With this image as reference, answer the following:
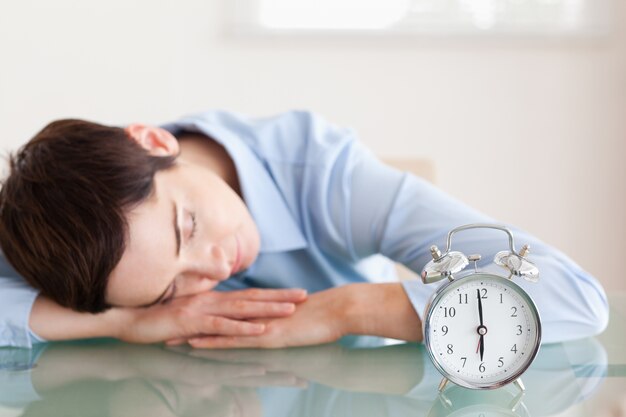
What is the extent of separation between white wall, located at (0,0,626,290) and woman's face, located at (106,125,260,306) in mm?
1781

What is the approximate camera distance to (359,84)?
10.6 ft

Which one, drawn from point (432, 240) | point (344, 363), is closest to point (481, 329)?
point (344, 363)

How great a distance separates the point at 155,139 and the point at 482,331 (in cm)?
71

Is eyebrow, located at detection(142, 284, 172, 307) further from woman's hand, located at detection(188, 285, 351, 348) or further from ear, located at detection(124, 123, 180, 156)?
ear, located at detection(124, 123, 180, 156)

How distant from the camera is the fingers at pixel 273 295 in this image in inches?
54.6

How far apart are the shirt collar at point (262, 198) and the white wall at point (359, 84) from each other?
1546 mm

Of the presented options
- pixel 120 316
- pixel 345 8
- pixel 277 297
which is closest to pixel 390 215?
pixel 277 297

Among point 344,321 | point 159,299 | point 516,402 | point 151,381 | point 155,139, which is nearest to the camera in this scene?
point 516,402

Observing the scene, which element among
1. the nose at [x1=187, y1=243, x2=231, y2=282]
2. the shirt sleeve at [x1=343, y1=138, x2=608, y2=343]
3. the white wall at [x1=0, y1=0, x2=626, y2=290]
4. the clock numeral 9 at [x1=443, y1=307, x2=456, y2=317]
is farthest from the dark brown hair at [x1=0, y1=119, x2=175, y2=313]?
the white wall at [x1=0, y1=0, x2=626, y2=290]

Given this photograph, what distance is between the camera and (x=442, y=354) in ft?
3.51

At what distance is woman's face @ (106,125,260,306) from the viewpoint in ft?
4.34

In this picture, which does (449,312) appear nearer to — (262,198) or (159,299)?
(159,299)

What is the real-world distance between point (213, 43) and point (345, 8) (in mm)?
456

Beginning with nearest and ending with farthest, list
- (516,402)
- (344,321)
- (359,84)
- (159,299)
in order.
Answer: (516,402) → (344,321) → (159,299) → (359,84)
